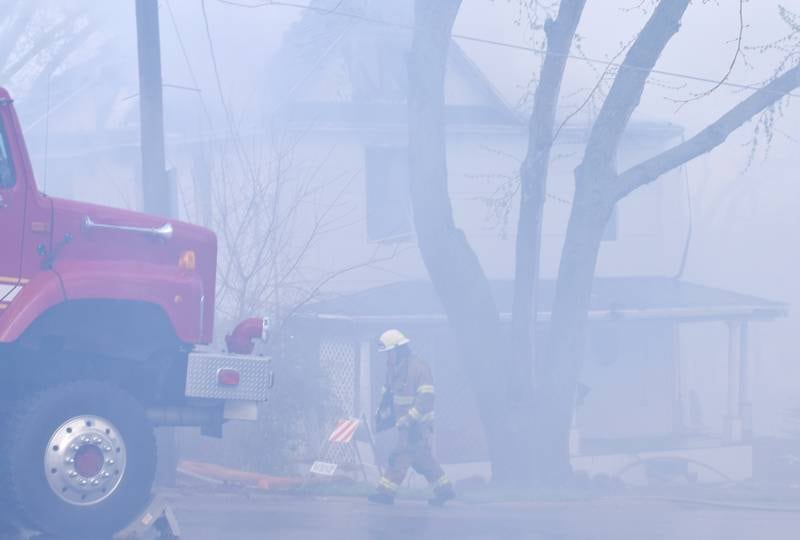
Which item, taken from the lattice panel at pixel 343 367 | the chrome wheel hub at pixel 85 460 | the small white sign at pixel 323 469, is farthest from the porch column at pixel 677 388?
the chrome wheel hub at pixel 85 460

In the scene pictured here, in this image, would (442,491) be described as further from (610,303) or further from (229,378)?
(610,303)

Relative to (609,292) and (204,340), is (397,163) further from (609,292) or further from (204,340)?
(204,340)

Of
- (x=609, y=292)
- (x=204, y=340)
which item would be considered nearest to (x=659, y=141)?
(x=609, y=292)

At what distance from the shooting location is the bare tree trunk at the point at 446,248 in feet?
48.2

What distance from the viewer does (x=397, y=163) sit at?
21.2 m

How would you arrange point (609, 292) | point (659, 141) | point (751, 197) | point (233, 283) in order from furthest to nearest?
1. point (751, 197)
2. point (659, 141)
3. point (609, 292)
4. point (233, 283)

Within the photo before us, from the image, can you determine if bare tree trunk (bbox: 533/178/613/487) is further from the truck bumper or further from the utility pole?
the truck bumper

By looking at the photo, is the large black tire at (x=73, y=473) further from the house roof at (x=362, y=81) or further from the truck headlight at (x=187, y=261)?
the house roof at (x=362, y=81)

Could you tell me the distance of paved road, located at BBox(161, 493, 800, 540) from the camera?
31.8 feet

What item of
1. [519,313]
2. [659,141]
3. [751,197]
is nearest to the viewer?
[519,313]

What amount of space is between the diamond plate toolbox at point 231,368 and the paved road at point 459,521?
1712 mm

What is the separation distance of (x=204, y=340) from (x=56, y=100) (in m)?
17.8

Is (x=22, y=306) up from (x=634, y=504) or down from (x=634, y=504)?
up

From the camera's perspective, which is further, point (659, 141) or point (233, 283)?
point (659, 141)
